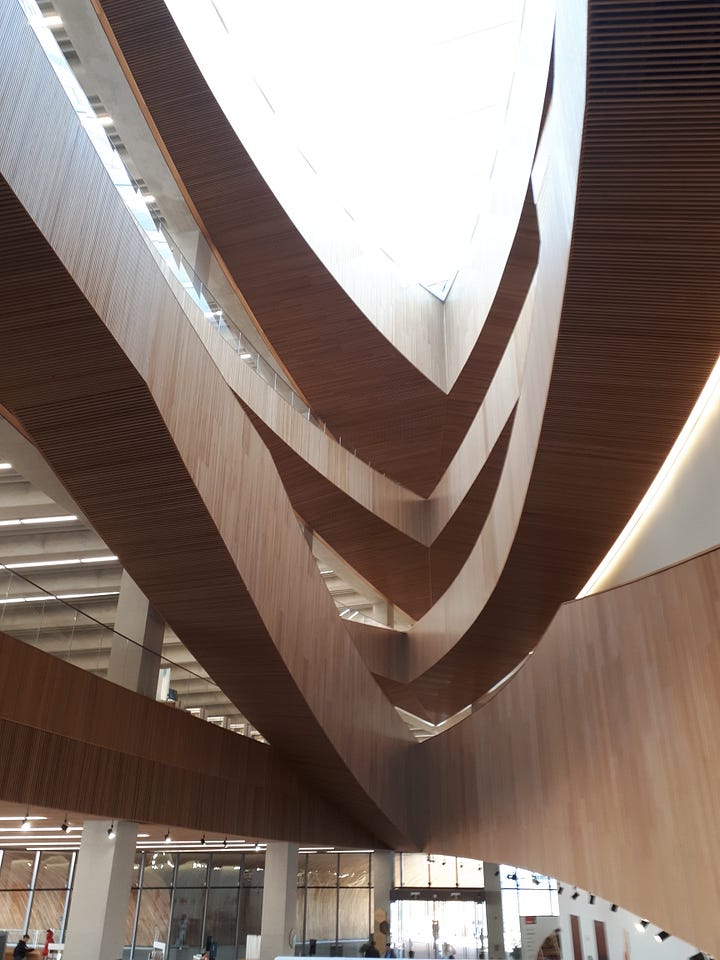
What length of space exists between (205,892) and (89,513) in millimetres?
17657

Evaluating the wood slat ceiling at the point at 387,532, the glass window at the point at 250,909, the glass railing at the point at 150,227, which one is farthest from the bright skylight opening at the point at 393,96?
the glass window at the point at 250,909

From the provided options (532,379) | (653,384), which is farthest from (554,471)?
(653,384)

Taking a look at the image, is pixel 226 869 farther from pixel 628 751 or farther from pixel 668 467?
pixel 668 467

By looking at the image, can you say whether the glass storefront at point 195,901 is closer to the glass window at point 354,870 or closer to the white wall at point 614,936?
the glass window at point 354,870

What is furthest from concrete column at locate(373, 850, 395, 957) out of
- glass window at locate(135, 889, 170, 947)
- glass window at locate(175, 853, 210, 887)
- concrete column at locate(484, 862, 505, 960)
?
glass window at locate(135, 889, 170, 947)

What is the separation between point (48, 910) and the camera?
19.6 metres

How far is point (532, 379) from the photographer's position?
25.6 ft

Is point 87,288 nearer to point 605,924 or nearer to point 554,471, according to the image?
point 554,471

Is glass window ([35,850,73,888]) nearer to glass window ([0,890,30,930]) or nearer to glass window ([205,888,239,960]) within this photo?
glass window ([0,890,30,930])

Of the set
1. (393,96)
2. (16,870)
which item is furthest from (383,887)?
(393,96)

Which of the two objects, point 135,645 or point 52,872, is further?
point 52,872

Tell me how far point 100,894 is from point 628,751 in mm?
6934

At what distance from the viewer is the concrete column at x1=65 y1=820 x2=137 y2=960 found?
9898 millimetres

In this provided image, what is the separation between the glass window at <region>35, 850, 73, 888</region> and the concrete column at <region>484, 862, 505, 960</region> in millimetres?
10289
